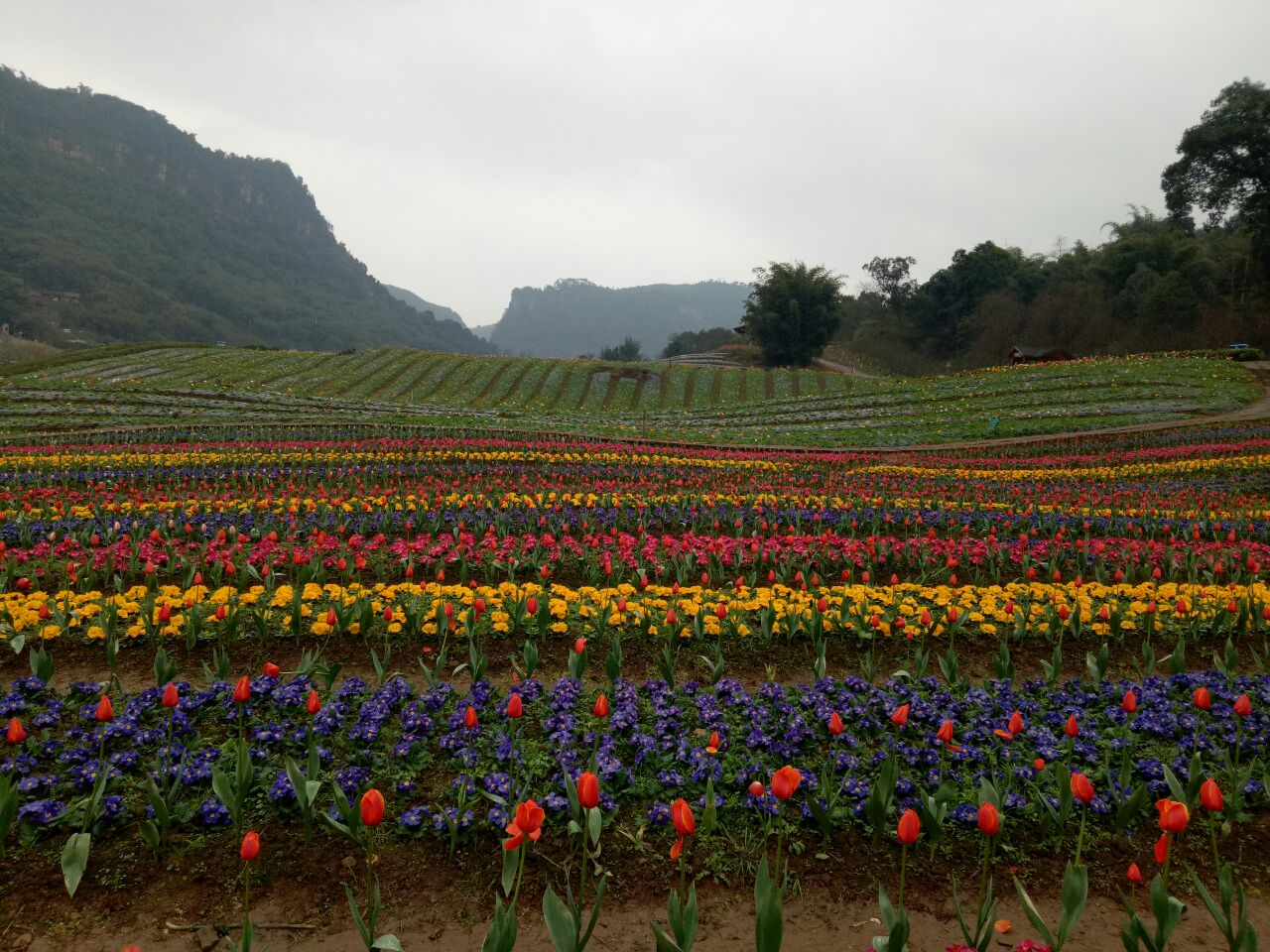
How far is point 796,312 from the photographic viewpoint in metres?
68.8

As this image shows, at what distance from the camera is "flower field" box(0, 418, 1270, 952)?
3.29 meters

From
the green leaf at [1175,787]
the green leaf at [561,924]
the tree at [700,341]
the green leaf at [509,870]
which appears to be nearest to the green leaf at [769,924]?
the green leaf at [561,924]

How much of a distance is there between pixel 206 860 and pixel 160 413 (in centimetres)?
3365

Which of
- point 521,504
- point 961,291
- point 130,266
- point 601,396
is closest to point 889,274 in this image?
point 961,291

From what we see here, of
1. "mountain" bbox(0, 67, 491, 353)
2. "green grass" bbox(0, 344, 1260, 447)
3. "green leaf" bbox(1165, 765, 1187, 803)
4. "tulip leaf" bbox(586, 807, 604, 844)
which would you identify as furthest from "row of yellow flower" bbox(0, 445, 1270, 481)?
"mountain" bbox(0, 67, 491, 353)

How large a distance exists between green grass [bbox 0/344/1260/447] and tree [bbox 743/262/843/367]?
1606 cm

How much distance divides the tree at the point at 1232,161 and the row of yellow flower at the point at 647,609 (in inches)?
2411

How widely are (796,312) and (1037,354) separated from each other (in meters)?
22.3

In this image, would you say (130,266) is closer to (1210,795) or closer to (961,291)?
(961,291)

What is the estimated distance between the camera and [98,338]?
4060 inches

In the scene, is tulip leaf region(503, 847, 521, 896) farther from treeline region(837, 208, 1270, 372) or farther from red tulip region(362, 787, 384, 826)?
treeline region(837, 208, 1270, 372)

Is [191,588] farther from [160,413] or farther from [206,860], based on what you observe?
[160,413]

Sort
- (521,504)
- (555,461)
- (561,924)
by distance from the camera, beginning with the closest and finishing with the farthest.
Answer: (561,924)
(521,504)
(555,461)

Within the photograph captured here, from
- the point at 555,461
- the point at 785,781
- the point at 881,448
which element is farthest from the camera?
the point at 881,448
